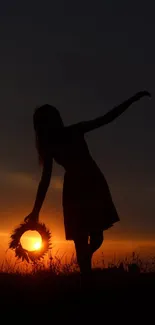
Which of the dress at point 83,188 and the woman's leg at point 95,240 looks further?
the woman's leg at point 95,240

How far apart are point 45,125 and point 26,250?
254 cm

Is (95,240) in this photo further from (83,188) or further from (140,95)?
(140,95)

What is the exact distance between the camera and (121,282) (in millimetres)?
8398

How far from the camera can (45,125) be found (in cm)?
751

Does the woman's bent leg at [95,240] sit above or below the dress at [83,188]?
below

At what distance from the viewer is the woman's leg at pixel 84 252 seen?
7.47 m

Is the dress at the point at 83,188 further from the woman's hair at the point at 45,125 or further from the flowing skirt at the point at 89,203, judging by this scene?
the woman's hair at the point at 45,125

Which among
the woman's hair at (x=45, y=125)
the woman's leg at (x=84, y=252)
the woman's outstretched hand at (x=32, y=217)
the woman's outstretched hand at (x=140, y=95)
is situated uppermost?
the woman's outstretched hand at (x=140, y=95)

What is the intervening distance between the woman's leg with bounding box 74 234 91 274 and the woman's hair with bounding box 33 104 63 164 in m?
1.29

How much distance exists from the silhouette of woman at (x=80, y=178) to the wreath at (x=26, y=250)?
0.98 m

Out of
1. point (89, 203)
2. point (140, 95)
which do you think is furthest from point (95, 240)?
point (140, 95)

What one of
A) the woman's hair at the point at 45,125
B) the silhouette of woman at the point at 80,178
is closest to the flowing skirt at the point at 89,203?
the silhouette of woman at the point at 80,178

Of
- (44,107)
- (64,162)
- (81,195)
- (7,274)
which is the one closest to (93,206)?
(81,195)

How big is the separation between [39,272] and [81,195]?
2.57 m
